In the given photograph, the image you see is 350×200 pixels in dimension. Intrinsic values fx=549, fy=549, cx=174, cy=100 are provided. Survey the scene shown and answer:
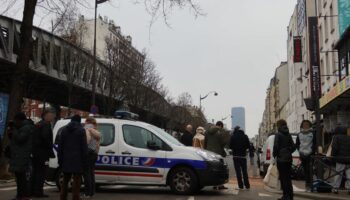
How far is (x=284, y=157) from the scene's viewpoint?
39.7 feet

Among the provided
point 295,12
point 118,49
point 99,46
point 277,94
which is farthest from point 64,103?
point 277,94

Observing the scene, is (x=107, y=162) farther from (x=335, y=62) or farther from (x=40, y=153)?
(x=335, y=62)

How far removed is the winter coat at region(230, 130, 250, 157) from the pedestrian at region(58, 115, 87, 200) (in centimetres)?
597

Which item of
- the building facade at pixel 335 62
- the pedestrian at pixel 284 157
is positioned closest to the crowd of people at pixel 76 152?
the pedestrian at pixel 284 157

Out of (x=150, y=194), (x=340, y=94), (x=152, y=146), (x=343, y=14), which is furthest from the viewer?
(x=343, y=14)

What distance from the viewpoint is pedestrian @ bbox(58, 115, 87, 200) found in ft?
35.2

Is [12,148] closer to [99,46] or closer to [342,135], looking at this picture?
[342,135]

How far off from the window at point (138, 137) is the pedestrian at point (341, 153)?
14.3ft

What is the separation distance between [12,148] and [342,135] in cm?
785

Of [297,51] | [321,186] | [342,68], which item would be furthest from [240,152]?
[297,51]

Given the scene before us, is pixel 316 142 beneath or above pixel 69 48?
beneath

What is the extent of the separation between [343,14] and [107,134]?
2316cm

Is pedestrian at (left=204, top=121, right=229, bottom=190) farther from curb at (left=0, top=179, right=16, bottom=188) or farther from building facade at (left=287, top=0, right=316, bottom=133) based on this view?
building facade at (left=287, top=0, right=316, bottom=133)

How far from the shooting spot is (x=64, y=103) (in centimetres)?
5753
